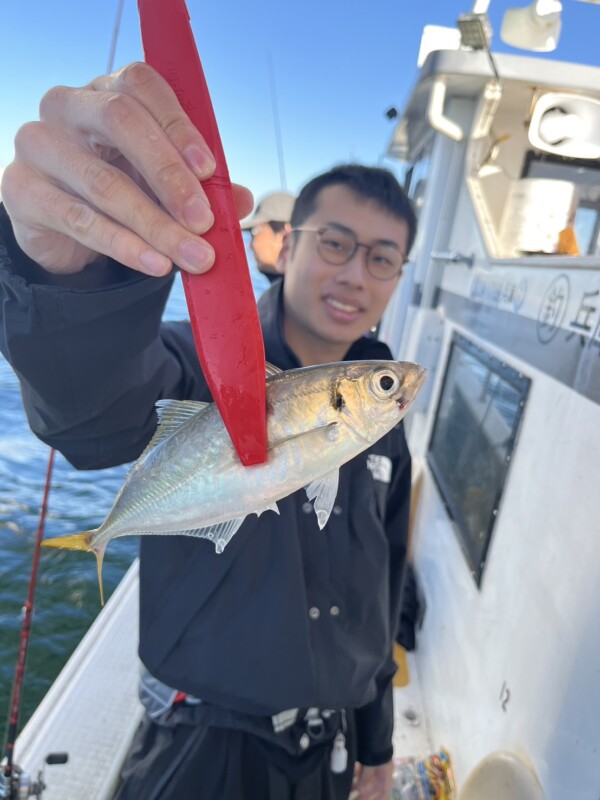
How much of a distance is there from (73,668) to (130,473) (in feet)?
10.0

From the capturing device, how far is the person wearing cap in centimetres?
502

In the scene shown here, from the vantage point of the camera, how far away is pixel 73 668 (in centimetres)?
350

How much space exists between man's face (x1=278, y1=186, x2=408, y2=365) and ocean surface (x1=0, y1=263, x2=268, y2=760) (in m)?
2.81

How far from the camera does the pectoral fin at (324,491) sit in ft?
3.46

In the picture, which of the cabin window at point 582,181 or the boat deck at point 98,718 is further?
the cabin window at point 582,181

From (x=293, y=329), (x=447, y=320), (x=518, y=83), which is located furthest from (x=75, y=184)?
(x=518, y=83)

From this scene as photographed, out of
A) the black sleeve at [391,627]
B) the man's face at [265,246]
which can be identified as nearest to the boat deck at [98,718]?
the black sleeve at [391,627]

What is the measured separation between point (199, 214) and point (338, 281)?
1.41m

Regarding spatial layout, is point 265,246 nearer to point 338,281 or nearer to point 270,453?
point 338,281

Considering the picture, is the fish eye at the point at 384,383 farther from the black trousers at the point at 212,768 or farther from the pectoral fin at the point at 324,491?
the black trousers at the point at 212,768

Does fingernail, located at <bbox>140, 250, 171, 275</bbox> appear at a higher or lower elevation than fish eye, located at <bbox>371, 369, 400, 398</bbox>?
higher

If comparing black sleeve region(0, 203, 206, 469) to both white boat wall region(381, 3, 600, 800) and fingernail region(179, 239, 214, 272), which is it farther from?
white boat wall region(381, 3, 600, 800)

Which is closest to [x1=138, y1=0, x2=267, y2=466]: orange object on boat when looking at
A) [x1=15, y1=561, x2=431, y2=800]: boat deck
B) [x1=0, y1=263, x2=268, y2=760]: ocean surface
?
[x1=15, y1=561, x2=431, y2=800]: boat deck

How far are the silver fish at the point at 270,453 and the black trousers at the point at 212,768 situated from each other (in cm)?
138
